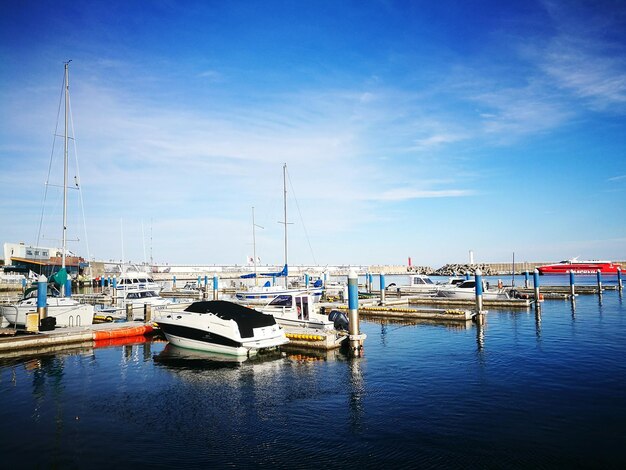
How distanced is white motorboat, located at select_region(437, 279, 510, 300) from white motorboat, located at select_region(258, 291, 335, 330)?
23.6 meters

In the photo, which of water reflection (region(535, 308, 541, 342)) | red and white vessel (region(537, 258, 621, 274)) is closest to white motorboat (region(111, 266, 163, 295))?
water reflection (region(535, 308, 541, 342))

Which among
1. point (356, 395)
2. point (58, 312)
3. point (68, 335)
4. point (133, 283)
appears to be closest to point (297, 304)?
point (356, 395)

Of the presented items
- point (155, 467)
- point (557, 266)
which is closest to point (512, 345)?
point (155, 467)

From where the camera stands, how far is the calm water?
1041 centimetres

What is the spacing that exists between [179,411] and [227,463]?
4149 mm

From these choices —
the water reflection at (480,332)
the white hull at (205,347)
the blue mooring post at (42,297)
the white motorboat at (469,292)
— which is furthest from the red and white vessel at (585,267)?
the blue mooring post at (42,297)

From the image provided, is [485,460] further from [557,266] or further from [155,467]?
[557,266]

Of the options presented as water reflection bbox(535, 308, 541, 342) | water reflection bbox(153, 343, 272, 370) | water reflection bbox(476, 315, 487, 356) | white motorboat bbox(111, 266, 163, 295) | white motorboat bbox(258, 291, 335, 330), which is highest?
white motorboat bbox(111, 266, 163, 295)

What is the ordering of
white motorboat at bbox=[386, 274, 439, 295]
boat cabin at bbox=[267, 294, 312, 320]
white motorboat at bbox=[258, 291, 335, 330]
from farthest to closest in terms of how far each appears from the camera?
white motorboat at bbox=[386, 274, 439, 295], boat cabin at bbox=[267, 294, 312, 320], white motorboat at bbox=[258, 291, 335, 330]

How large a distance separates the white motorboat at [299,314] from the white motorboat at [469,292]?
77.6 feet

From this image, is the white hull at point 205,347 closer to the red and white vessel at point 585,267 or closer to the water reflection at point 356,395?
the water reflection at point 356,395

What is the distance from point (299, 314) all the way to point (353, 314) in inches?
198

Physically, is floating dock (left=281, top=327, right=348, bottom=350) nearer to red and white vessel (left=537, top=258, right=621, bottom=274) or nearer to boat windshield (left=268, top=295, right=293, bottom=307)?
boat windshield (left=268, top=295, right=293, bottom=307)

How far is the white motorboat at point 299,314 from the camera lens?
25344 millimetres
